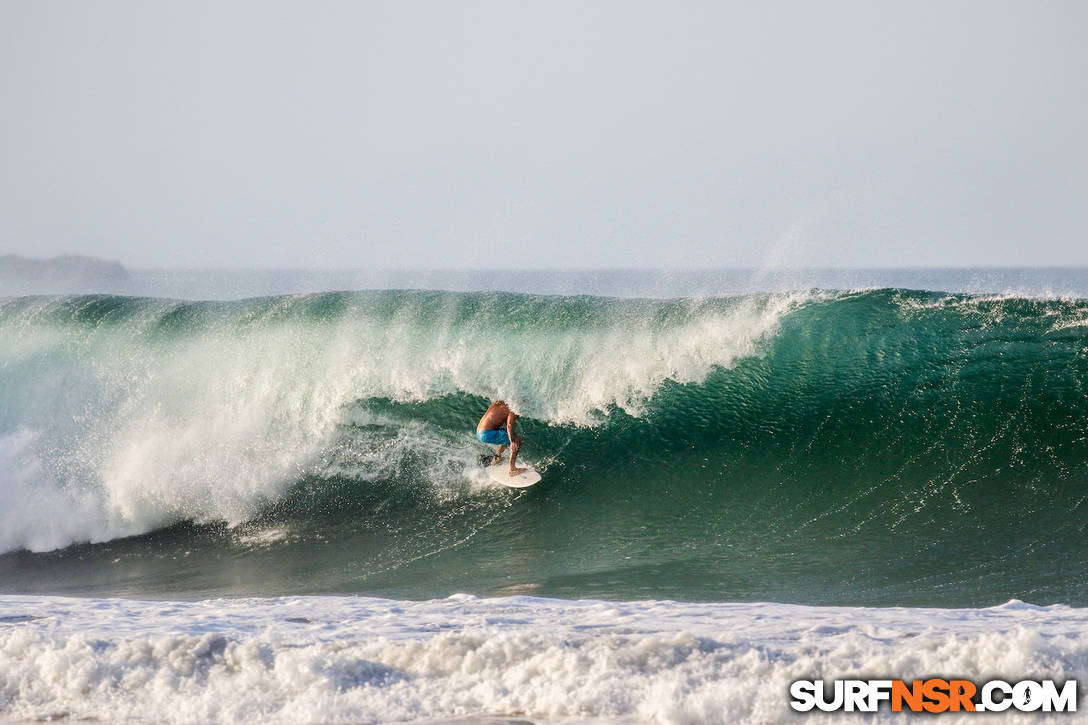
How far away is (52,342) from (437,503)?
7947 millimetres

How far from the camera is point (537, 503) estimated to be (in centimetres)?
883

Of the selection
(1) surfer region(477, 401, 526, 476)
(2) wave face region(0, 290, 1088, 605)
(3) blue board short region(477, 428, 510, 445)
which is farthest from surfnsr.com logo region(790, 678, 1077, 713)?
(3) blue board short region(477, 428, 510, 445)

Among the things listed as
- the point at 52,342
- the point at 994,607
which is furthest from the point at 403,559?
the point at 52,342

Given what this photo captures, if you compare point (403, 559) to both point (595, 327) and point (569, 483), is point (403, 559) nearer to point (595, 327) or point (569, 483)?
point (569, 483)

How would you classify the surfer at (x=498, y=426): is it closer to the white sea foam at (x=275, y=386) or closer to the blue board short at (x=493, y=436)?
the blue board short at (x=493, y=436)

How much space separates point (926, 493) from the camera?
322 inches

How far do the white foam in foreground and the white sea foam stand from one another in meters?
4.52

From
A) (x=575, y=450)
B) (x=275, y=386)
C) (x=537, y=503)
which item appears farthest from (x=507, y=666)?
(x=275, y=386)

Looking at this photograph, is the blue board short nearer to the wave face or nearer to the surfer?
the surfer

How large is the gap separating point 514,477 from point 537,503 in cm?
34

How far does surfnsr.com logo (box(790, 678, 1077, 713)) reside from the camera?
4023 millimetres

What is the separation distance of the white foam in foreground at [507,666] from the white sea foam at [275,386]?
178 inches

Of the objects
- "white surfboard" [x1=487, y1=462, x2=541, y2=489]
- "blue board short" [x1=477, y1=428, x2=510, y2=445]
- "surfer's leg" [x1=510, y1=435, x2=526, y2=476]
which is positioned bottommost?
"white surfboard" [x1=487, y1=462, x2=541, y2=489]

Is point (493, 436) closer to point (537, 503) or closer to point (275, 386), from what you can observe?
point (537, 503)
